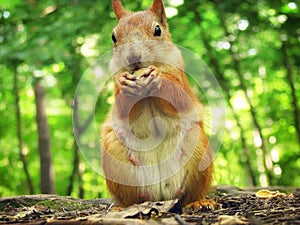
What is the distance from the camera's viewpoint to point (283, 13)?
454 cm

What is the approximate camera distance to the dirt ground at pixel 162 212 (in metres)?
1.94

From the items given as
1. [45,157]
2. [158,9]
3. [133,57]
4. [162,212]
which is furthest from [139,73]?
[45,157]

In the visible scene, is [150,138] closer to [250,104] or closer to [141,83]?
[141,83]

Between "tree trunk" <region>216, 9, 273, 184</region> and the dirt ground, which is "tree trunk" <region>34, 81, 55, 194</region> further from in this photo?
the dirt ground

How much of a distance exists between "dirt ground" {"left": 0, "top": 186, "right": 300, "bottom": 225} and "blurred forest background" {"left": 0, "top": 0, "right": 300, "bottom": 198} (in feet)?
5.13

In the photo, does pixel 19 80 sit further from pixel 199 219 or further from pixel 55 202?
pixel 199 219

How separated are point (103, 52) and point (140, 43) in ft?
8.13

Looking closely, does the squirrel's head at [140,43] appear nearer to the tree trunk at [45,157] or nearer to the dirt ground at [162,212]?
the dirt ground at [162,212]

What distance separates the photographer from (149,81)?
8.39 feet

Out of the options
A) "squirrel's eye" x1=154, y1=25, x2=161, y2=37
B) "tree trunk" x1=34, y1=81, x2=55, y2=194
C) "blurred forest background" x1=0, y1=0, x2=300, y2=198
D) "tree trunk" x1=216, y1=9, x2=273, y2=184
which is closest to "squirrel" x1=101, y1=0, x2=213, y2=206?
"squirrel's eye" x1=154, y1=25, x2=161, y2=37

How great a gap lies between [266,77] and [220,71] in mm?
871

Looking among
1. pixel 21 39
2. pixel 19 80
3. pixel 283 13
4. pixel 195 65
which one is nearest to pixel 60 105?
pixel 19 80

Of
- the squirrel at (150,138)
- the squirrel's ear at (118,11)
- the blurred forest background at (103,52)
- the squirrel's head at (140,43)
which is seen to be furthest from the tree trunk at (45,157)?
the squirrel at (150,138)

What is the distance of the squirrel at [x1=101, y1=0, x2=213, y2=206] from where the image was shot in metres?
2.62
